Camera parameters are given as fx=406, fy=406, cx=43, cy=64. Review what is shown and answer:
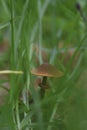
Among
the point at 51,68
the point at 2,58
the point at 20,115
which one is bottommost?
the point at 2,58

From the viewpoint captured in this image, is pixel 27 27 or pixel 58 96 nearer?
pixel 58 96

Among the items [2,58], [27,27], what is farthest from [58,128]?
[2,58]

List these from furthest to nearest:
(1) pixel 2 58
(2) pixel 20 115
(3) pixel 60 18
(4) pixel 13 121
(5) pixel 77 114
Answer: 1. (3) pixel 60 18
2. (1) pixel 2 58
3. (2) pixel 20 115
4. (4) pixel 13 121
5. (5) pixel 77 114

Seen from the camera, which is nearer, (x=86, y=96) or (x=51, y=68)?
(x=86, y=96)

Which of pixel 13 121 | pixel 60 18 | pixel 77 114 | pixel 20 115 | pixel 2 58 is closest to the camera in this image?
pixel 77 114

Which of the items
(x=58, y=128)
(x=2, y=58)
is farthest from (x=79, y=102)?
(x=2, y=58)

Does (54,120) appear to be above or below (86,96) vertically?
below

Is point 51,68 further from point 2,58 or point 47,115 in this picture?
point 2,58

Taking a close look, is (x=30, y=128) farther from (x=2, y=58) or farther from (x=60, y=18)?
(x=60, y=18)

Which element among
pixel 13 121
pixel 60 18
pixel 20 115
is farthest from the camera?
pixel 60 18
